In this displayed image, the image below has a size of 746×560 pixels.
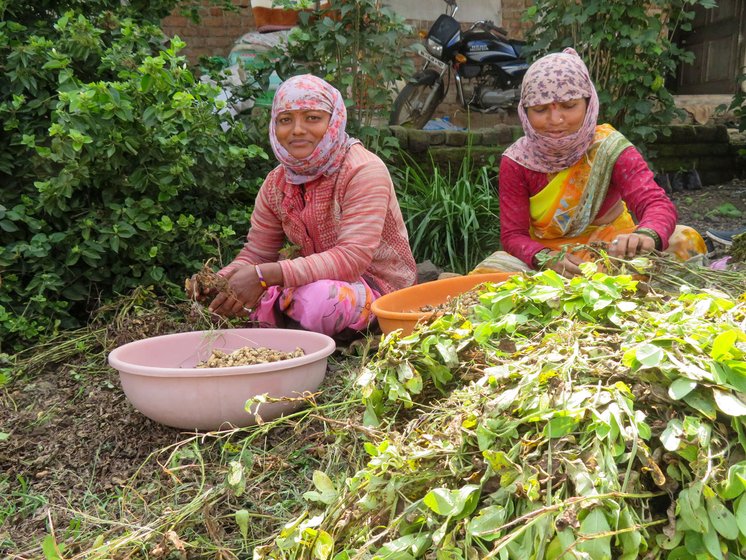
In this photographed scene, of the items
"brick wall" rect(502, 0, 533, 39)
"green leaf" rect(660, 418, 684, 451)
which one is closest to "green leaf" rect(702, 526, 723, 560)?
"green leaf" rect(660, 418, 684, 451)

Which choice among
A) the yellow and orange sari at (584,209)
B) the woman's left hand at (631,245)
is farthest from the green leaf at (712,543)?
the yellow and orange sari at (584,209)

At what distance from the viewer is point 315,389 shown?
220 cm

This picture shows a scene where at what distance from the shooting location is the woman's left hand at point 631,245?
2.43 metres

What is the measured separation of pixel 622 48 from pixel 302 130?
2468 mm

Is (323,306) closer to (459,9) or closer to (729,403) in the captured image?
(729,403)

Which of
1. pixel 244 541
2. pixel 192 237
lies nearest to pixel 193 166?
pixel 192 237

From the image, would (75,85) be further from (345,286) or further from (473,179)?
(473,179)

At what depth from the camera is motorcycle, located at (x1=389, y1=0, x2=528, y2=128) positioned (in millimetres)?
7285

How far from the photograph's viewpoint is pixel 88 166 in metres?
2.85

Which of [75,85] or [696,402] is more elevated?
[75,85]

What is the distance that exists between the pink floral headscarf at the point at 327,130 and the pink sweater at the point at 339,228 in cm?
5

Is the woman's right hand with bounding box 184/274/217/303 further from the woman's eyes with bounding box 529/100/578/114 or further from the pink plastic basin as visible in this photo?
the woman's eyes with bounding box 529/100/578/114

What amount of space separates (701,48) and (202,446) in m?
8.74

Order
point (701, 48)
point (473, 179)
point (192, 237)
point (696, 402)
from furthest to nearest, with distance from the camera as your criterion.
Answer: point (701, 48), point (473, 179), point (192, 237), point (696, 402)
